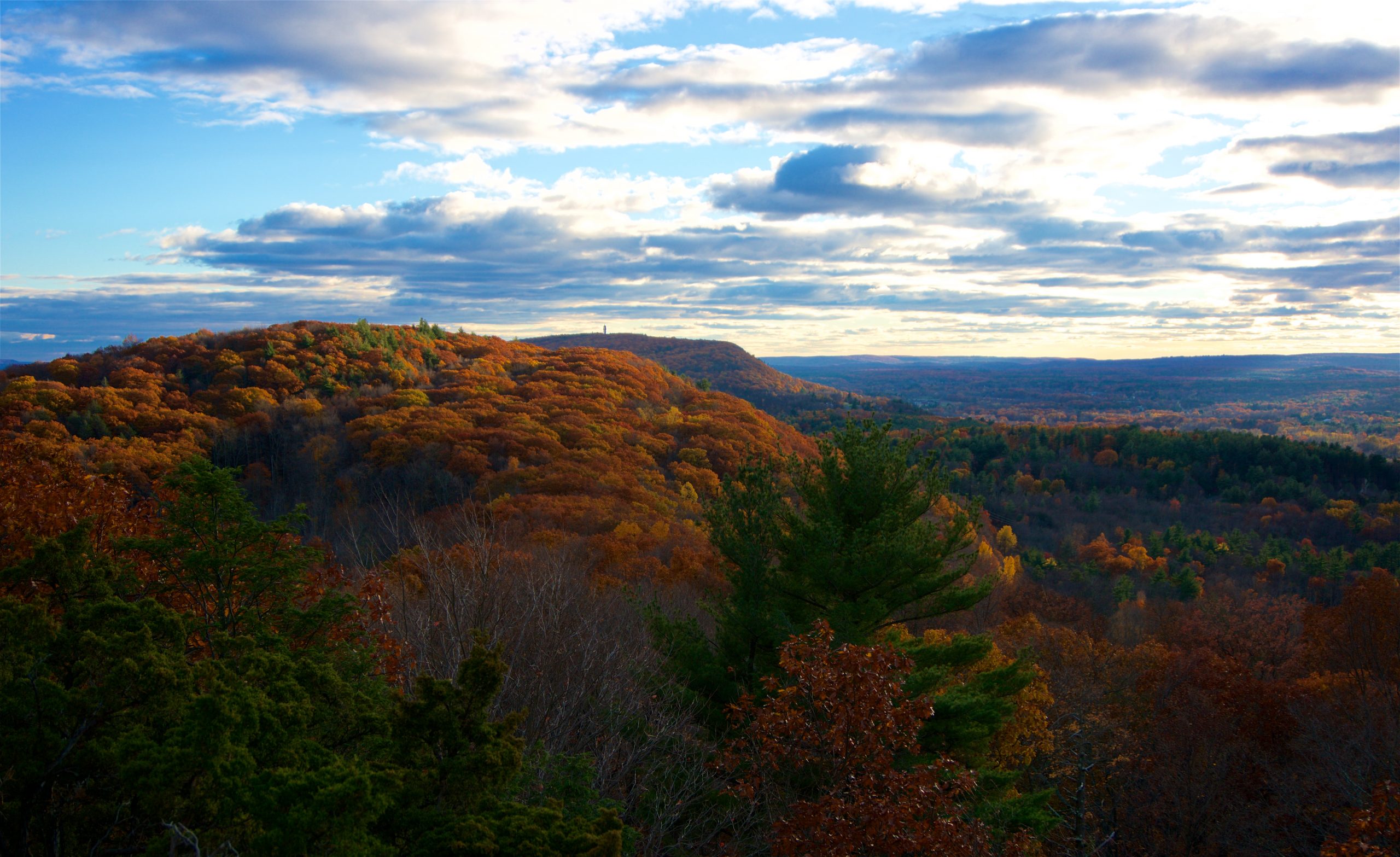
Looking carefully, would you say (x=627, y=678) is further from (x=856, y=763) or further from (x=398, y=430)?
(x=398, y=430)

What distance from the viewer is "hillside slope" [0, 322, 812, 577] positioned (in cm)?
3750

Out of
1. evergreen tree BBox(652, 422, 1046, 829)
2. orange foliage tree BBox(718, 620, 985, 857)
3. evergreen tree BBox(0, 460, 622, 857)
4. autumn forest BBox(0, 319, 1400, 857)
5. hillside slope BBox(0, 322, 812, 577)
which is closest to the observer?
evergreen tree BBox(0, 460, 622, 857)

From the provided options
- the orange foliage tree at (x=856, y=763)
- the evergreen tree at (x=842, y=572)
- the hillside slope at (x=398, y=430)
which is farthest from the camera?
the hillside slope at (x=398, y=430)

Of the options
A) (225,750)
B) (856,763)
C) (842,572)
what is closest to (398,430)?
(842,572)

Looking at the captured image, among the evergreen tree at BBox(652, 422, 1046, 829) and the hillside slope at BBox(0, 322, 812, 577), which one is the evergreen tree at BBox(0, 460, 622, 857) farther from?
the hillside slope at BBox(0, 322, 812, 577)

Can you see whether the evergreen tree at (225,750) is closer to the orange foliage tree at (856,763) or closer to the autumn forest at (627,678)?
the autumn forest at (627,678)

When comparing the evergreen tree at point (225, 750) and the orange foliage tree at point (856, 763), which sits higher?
the evergreen tree at point (225, 750)

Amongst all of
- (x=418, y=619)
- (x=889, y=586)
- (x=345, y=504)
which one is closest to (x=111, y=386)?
(x=345, y=504)

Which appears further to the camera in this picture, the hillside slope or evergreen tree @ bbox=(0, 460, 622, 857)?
the hillside slope

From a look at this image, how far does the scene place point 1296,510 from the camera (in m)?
90.8

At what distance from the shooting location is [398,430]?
181ft

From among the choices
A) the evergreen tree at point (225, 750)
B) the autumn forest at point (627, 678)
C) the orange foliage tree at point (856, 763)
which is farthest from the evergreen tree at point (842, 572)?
the evergreen tree at point (225, 750)

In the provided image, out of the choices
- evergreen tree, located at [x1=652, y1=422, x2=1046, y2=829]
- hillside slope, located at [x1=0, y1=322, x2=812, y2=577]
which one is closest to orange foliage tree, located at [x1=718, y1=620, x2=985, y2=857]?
evergreen tree, located at [x1=652, y1=422, x2=1046, y2=829]

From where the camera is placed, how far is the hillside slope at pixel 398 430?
37.5 meters
